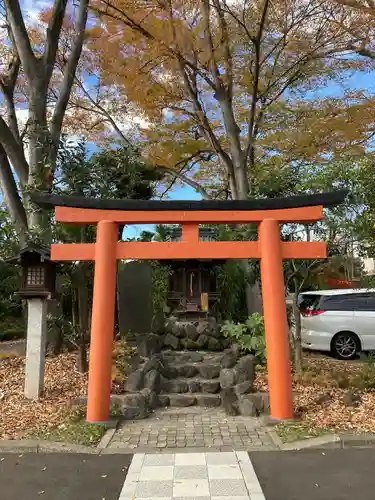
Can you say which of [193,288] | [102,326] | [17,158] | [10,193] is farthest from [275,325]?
[10,193]

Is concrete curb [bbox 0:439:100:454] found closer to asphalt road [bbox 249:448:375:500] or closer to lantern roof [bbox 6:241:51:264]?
asphalt road [bbox 249:448:375:500]

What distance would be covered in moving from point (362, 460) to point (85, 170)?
7144 mm

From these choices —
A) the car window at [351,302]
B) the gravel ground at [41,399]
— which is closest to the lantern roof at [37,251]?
the gravel ground at [41,399]

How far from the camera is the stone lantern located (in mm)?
7152

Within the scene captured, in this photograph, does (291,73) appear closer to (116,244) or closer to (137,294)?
(137,294)

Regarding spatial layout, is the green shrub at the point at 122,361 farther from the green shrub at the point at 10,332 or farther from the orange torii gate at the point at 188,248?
the green shrub at the point at 10,332

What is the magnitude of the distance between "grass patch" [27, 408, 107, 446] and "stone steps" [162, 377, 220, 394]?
6.04ft

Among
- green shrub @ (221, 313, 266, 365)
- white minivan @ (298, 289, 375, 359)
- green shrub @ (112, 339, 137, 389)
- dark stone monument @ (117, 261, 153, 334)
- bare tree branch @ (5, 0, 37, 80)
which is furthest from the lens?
dark stone monument @ (117, 261, 153, 334)

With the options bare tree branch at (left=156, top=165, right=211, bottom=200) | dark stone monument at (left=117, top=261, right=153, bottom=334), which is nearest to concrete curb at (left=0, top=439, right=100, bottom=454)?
dark stone monument at (left=117, top=261, right=153, bottom=334)

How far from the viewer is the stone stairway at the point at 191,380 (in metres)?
7.44

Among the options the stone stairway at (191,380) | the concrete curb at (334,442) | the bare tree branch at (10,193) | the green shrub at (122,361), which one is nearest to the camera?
the concrete curb at (334,442)

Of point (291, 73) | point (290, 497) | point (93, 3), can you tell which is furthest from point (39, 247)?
point (291, 73)

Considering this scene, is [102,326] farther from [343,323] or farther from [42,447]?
[343,323]

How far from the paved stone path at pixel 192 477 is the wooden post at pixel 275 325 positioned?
1257 mm
